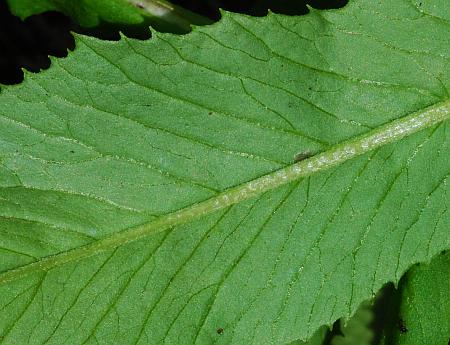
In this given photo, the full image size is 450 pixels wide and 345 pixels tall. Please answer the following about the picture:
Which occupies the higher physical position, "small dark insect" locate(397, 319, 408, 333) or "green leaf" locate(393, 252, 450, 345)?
"green leaf" locate(393, 252, 450, 345)

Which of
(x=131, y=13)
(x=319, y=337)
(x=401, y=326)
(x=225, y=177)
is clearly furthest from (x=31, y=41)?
(x=401, y=326)

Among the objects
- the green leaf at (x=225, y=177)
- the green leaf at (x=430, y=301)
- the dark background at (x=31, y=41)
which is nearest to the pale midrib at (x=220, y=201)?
the green leaf at (x=225, y=177)

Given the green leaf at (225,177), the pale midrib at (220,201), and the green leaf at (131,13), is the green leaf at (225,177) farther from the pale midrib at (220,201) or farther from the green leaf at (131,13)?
the green leaf at (131,13)

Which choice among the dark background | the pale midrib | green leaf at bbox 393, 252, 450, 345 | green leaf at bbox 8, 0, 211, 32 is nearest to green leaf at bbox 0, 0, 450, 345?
the pale midrib

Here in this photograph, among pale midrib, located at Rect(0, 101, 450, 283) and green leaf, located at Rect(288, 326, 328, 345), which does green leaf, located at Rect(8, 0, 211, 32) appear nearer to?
pale midrib, located at Rect(0, 101, 450, 283)

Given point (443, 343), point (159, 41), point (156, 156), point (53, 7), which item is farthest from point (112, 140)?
point (443, 343)
